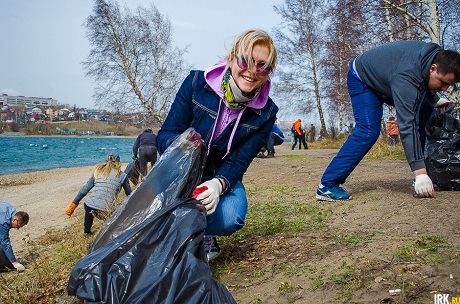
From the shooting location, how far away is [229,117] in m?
2.74

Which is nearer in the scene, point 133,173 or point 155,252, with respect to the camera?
point 155,252

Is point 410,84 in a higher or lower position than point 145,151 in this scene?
higher

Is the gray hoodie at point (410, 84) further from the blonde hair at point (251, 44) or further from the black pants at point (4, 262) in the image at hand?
the black pants at point (4, 262)

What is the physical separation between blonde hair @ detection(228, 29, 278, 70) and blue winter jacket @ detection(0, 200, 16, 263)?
4.38 m

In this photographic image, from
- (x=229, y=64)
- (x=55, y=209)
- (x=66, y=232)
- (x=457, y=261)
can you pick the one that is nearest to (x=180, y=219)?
(x=229, y=64)

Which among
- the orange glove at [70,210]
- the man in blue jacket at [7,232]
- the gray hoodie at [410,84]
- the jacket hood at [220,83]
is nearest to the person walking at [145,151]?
the orange glove at [70,210]

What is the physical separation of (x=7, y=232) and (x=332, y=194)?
444cm

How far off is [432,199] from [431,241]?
50.1 inches

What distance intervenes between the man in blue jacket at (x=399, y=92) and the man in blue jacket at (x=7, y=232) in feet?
13.0

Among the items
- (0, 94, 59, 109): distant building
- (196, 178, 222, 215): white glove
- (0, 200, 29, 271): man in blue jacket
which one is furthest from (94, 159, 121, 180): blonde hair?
(0, 94, 59, 109): distant building

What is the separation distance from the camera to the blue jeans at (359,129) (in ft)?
13.1

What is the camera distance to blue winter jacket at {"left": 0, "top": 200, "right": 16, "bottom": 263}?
5328mm

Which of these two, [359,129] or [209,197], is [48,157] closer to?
[359,129]

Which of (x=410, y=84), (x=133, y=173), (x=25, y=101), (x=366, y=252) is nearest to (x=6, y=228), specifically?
(x=133, y=173)
